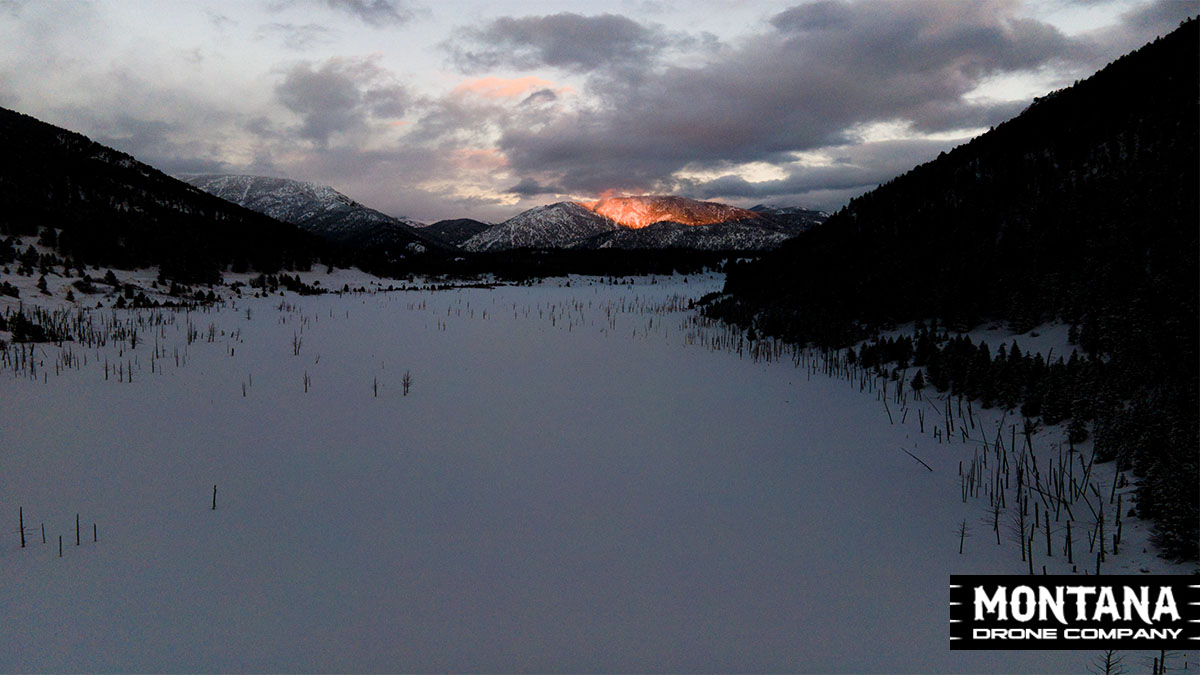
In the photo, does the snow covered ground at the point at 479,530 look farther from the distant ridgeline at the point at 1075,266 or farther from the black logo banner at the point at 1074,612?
the distant ridgeline at the point at 1075,266

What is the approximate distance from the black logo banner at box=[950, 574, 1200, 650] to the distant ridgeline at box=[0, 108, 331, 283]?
28.4 meters

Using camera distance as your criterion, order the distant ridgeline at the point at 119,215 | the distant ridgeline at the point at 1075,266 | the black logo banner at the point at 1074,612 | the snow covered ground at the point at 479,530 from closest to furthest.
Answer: the snow covered ground at the point at 479,530, the black logo banner at the point at 1074,612, the distant ridgeline at the point at 1075,266, the distant ridgeline at the point at 119,215

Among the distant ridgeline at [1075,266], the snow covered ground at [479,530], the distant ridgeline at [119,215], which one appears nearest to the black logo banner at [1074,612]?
the snow covered ground at [479,530]

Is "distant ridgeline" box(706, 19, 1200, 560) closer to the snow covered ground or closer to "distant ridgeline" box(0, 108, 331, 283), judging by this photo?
the snow covered ground

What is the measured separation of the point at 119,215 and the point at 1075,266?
128 ft

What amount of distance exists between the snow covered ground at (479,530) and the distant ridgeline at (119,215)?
20003mm

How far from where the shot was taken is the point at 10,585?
2633 millimetres

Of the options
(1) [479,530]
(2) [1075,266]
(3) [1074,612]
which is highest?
(2) [1075,266]

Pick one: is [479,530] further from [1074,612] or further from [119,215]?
[119,215]

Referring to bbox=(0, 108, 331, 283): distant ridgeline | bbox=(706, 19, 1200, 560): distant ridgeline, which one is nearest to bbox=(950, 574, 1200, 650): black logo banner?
bbox=(706, 19, 1200, 560): distant ridgeline

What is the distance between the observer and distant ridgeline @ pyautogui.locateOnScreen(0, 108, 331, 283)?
21531 millimetres

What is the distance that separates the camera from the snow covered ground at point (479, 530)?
2.38 meters

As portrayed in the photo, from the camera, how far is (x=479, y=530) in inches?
135

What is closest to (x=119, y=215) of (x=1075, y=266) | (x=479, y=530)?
(x=479, y=530)
